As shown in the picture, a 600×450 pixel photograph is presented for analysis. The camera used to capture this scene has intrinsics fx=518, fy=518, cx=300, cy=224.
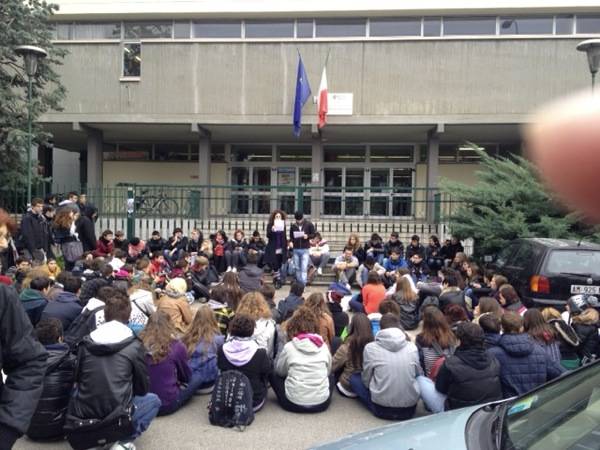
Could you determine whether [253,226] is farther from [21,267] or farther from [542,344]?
[542,344]

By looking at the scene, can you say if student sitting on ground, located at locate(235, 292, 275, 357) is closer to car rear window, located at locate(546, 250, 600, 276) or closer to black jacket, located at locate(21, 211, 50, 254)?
car rear window, located at locate(546, 250, 600, 276)

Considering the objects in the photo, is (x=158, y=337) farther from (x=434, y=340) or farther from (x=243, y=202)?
(x=243, y=202)

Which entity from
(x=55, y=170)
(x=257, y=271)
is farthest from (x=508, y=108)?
A: (x=55, y=170)

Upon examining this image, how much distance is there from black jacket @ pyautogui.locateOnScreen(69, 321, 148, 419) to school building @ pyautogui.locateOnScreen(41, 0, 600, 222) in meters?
11.4

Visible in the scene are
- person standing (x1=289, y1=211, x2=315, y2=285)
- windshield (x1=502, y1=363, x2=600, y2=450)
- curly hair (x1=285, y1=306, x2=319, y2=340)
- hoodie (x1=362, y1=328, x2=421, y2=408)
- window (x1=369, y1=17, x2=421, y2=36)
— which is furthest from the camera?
window (x1=369, y1=17, x2=421, y2=36)

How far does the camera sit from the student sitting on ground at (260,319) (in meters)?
5.75

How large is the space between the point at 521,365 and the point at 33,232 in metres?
9.24

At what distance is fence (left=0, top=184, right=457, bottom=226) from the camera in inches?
587

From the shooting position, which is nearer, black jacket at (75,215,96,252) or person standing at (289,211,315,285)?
black jacket at (75,215,96,252)

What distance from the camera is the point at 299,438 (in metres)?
4.67

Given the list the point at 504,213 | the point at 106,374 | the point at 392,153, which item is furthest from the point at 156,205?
the point at 106,374

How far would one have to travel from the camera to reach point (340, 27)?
1859 centimetres

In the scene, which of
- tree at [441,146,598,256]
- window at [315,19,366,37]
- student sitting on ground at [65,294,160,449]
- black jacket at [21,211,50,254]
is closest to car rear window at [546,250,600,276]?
tree at [441,146,598,256]

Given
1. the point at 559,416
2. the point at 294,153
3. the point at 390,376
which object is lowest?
the point at 390,376
